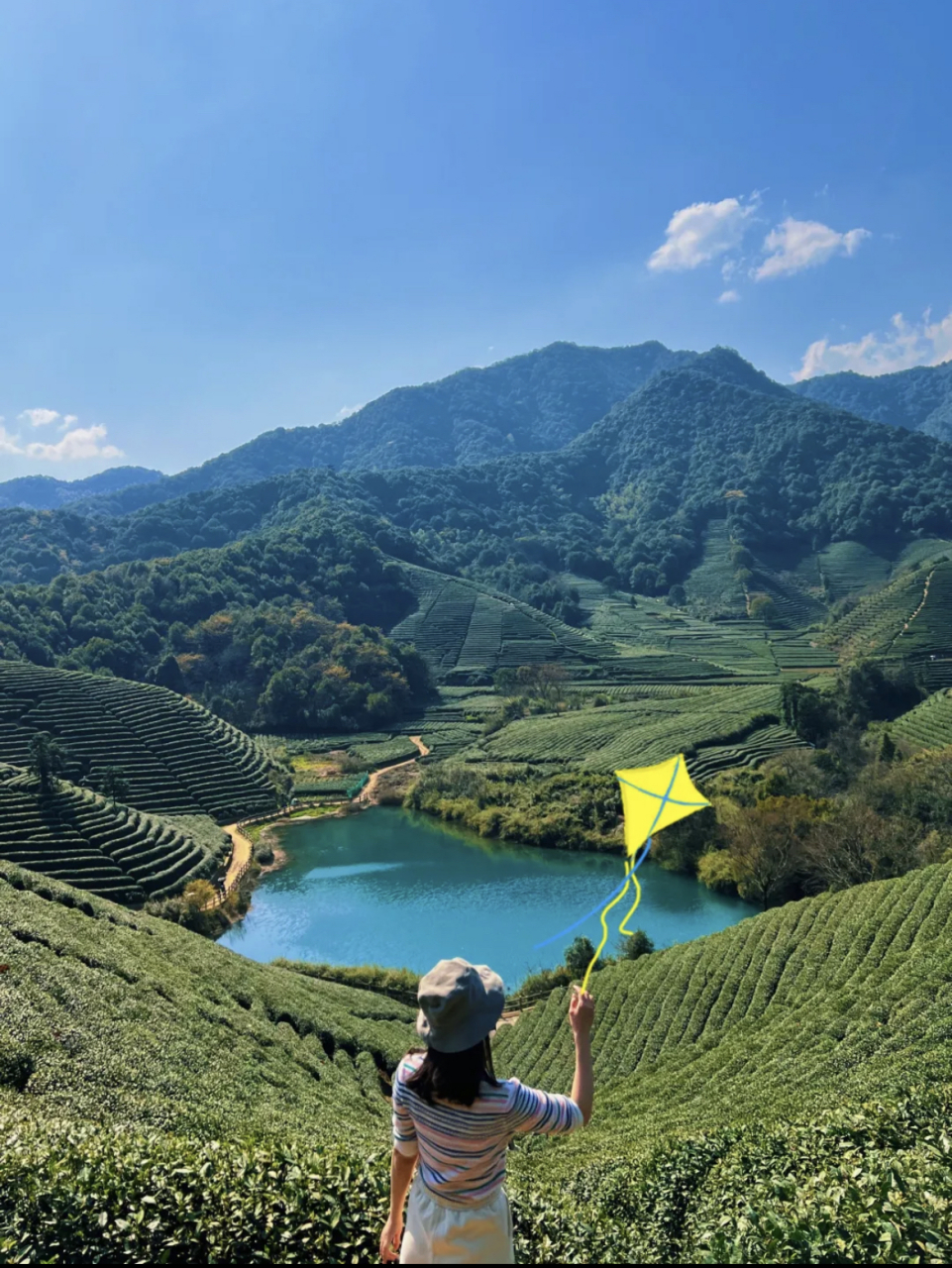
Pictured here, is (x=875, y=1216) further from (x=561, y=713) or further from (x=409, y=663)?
(x=409, y=663)

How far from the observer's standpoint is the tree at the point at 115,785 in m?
37.2

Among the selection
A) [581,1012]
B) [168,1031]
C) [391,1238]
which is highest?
[581,1012]

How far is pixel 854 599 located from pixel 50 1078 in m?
105

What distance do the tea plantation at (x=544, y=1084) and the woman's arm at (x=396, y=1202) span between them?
2.85 ft

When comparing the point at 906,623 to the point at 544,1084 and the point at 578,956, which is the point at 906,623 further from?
the point at 544,1084

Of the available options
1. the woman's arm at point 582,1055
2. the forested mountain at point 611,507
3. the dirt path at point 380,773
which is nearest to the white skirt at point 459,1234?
the woman's arm at point 582,1055

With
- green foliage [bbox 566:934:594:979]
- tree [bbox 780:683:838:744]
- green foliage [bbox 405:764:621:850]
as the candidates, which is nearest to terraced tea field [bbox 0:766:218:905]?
green foliage [bbox 405:764:621:850]

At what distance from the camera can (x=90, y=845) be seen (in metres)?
29.6

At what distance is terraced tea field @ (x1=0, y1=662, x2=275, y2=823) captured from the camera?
136ft

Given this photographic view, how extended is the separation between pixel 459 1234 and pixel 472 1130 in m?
0.41

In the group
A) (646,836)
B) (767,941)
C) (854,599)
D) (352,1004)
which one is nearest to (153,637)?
(352,1004)

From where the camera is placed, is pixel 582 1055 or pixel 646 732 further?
pixel 646 732

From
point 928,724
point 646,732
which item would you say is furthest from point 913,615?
point 646,732

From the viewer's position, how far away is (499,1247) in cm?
271
